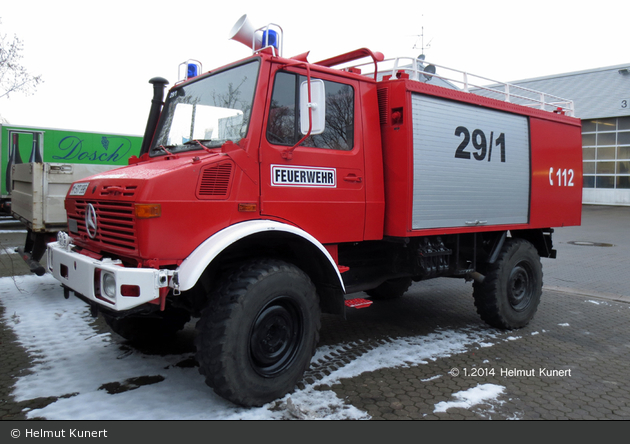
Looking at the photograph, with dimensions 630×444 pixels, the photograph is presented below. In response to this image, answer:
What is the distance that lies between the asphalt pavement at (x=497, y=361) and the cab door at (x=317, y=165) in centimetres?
142

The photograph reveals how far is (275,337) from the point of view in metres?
3.81

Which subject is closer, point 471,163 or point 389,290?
point 471,163

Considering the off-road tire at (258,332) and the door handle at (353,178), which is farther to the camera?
the door handle at (353,178)

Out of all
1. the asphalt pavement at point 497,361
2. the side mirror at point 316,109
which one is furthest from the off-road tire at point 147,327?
the side mirror at point 316,109

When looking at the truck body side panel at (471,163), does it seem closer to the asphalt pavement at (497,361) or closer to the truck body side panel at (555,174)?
the truck body side panel at (555,174)

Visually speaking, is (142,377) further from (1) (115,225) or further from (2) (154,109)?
(2) (154,109)

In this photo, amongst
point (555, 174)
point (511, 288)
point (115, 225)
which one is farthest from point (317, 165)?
point (555, 174)

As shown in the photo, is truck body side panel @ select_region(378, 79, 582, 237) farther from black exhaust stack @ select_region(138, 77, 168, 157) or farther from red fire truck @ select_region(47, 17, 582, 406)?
black exhaust stack @ select_region(138, 77, 168, 157)

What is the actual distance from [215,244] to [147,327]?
7.26ft

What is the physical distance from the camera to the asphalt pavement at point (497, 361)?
3.69 m

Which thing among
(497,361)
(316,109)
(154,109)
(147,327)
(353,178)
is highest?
(154,109)

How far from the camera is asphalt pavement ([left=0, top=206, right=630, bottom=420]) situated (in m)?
3.69

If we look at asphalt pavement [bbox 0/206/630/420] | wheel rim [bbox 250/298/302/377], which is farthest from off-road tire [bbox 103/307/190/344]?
wheel rim [bbox 250/298/302/377]

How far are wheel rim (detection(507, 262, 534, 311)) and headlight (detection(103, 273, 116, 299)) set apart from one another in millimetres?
4622
